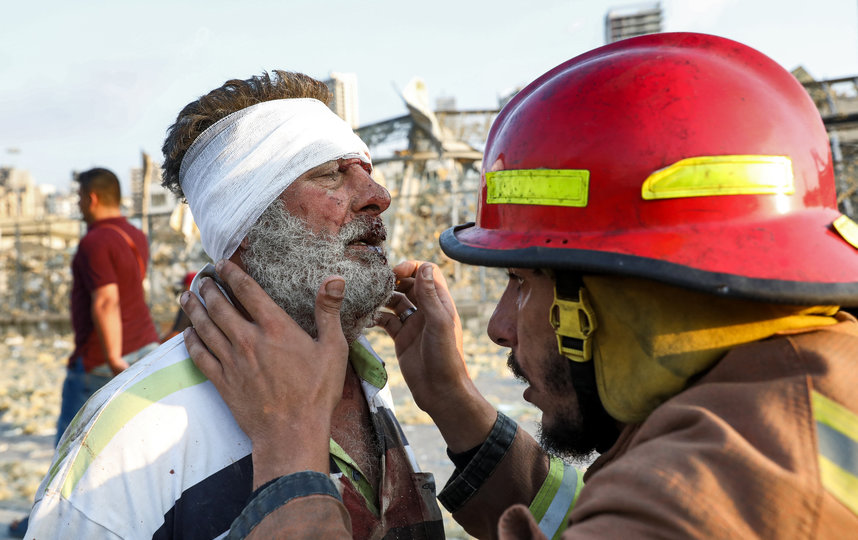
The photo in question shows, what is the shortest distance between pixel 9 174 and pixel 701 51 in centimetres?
5620

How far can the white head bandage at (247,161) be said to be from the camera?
2379 millimetres

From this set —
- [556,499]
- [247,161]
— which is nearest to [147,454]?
[247,161]

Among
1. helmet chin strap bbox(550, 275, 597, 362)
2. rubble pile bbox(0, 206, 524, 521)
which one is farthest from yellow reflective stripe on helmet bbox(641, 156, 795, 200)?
rubble pile bbox(0, 206, 524, 521)

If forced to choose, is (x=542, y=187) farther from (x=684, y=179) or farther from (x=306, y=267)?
(x=306, y=267)

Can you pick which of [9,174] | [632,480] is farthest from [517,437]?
[9,174]

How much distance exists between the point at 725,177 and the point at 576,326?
1.58ft

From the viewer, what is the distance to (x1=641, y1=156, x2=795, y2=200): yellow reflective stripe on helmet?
145 cm

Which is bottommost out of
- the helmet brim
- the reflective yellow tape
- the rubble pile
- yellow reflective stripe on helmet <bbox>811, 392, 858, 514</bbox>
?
the rubble pile

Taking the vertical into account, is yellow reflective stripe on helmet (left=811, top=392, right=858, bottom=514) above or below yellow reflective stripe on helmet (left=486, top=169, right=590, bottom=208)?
below

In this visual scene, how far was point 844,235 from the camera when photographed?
4.88ft

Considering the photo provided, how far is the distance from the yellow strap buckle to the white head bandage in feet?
4.02

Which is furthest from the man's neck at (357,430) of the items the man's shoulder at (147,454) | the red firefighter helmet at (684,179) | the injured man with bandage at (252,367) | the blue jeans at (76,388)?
the blue jeans at (76,388)

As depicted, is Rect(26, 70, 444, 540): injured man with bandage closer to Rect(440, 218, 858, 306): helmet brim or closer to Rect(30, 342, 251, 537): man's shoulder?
Rect(30, 342, 251, 537): man's shoulder

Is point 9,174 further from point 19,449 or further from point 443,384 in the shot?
point 443,384
